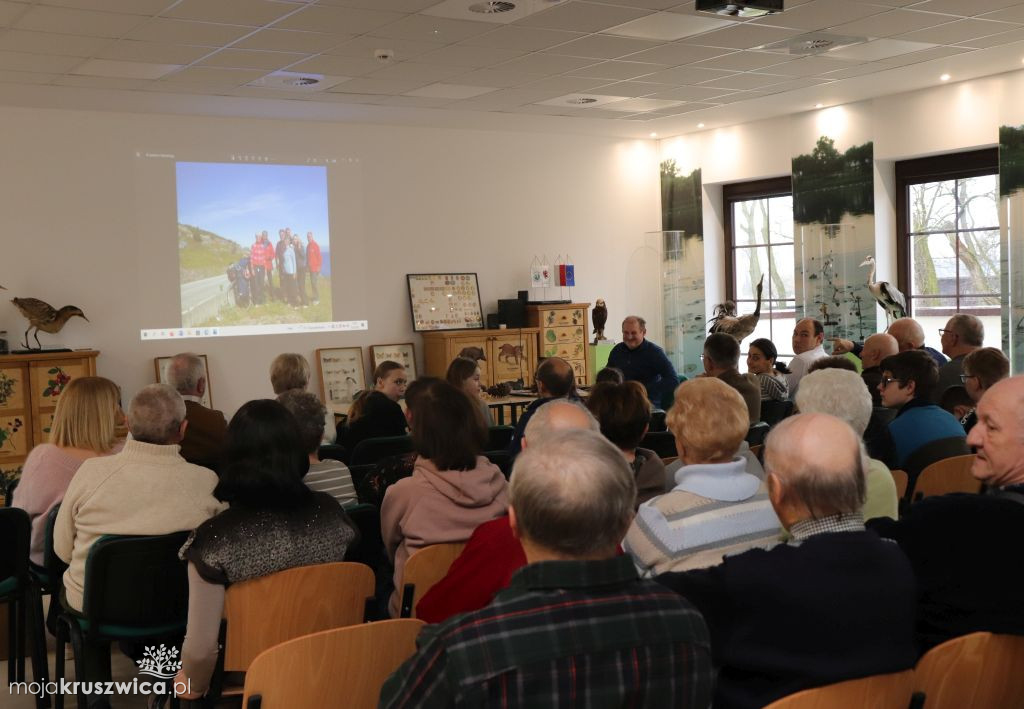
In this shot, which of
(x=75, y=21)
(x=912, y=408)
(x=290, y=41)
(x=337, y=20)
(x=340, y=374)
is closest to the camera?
(x=912, y=408)

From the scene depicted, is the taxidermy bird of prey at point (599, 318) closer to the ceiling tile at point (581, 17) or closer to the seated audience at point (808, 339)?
the seated audience at point (808, 339)

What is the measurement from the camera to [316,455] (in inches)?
159

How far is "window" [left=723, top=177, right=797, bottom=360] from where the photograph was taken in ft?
39.6

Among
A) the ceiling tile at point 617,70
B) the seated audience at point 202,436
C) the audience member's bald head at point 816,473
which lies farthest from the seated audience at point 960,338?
the audience member's bald head at point 816,473

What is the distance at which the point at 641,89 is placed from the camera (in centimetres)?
959

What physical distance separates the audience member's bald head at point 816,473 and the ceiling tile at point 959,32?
6.18 meters

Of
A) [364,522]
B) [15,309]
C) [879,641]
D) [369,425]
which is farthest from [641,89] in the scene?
[879,641]

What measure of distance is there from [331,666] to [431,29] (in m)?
5.63

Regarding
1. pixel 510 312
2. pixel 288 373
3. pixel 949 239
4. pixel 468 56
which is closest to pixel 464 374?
pixel 288 373

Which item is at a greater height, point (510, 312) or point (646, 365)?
point (510, 312)

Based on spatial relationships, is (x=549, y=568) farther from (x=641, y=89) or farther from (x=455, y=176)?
(x=455, y=176)

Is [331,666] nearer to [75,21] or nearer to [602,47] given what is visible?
[75,21]

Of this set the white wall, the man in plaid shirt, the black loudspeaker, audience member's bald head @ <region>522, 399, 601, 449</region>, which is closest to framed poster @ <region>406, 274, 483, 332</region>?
the white wall

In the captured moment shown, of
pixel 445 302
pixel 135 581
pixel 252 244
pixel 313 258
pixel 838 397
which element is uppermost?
pixel 252 244
